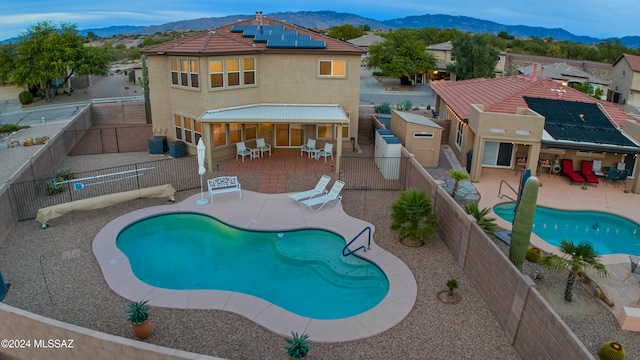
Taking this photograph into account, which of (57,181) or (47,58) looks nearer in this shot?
(57,181)

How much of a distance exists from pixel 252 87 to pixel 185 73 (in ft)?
11.5

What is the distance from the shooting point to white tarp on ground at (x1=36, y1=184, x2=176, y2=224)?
52.8 feet

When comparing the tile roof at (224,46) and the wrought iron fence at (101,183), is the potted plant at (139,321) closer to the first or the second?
the wrought iron fence at (101,183)

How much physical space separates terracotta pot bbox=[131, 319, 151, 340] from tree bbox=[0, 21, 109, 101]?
37450 mm

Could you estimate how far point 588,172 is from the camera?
74.2ft

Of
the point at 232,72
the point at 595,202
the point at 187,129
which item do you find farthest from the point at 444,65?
the point at 187,129

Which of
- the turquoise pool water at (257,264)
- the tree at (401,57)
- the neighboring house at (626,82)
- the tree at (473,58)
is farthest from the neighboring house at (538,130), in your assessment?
the neighboring house at (626,82)

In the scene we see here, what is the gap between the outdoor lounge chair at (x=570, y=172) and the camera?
72.5ft

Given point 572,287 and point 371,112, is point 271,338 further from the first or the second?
point 371,112

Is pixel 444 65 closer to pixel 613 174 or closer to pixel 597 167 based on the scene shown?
pixel 597 167

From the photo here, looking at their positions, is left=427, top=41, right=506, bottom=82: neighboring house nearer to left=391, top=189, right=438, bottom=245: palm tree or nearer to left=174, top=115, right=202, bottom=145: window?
left=174, top=115, right=202, bottom=145: window

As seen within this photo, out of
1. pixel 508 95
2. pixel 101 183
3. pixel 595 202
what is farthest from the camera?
pixel 508 95

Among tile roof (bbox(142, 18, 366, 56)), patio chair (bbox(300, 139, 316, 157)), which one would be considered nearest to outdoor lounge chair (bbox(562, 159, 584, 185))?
tile roof (bbox(142, 18, 366, 56))

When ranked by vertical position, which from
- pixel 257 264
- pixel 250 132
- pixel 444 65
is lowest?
pixel 257 264
